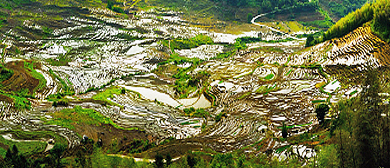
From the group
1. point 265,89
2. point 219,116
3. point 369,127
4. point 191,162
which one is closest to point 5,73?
point 219,116

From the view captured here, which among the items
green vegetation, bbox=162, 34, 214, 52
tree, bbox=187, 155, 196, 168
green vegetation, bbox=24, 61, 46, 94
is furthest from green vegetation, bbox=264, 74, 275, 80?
green vegetation, bbox=24, 61, 46, 94

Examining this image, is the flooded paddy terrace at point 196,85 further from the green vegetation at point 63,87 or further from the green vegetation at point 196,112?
the green vegetation at point 196,112

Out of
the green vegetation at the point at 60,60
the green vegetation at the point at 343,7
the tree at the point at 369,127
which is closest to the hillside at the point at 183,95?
the tree at the point at 369,127

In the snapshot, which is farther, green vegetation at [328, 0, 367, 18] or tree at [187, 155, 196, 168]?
green vegetation at [328, 0, 367, 18]

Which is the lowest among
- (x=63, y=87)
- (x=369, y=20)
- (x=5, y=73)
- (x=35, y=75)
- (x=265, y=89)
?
(x=63, y=87)

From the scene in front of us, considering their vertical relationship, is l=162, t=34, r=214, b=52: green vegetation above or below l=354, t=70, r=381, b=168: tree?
above

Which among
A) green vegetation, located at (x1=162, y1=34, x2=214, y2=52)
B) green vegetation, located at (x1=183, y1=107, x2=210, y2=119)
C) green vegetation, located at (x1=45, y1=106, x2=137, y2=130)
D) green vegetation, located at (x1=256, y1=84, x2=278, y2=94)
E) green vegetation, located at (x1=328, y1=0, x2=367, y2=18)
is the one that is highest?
green vegetation, located at (x1=328, y1=0, x2=367, y2=18)

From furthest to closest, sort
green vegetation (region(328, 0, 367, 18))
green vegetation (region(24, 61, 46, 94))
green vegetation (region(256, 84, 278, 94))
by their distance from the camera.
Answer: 1. green vegetation (region(328, 0, 367, 18))
2. green vegetation (region(24, 61, 46, 94))
3. green vegetation (region(256, 84, 278, 94))

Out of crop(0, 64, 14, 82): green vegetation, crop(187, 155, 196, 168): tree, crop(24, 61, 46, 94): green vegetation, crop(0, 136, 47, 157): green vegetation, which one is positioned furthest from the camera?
crop(24, 61, 46, 94): green vegetation

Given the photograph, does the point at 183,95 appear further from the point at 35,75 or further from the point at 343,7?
the point at 343,7

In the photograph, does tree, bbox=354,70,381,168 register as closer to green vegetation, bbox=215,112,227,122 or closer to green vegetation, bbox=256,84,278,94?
green vegetation, bbox=215,112,227,122
